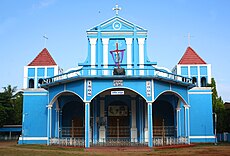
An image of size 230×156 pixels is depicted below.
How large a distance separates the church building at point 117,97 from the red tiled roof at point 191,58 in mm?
85

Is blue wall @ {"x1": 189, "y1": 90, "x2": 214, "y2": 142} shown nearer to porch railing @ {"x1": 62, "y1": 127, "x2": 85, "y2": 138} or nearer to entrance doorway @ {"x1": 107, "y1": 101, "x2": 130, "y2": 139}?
entrance doorway @ {"x1": 107, "y1": 101, "x2": 130, "y2": 139}

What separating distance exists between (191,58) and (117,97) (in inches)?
324

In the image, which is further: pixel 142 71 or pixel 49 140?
pixel 49 140

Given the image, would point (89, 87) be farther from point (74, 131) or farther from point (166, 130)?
point (166, 130)

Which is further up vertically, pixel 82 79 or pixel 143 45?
pixel 143 45

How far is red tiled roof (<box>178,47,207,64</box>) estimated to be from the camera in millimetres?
28234

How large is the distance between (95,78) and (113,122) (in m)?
6.30

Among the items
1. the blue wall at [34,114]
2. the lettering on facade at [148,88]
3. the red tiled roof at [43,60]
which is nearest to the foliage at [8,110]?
the red tiled roof at [43,60]

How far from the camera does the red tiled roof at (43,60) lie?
1107 inches

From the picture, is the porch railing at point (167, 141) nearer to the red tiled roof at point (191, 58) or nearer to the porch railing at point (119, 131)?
the porch railing at point (119, 131)

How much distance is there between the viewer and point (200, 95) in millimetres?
26406

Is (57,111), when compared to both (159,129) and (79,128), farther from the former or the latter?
(159,129)

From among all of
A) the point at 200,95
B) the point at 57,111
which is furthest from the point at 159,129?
the point at 57,111

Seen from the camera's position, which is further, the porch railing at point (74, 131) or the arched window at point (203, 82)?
the arched window at point (203, 82)
